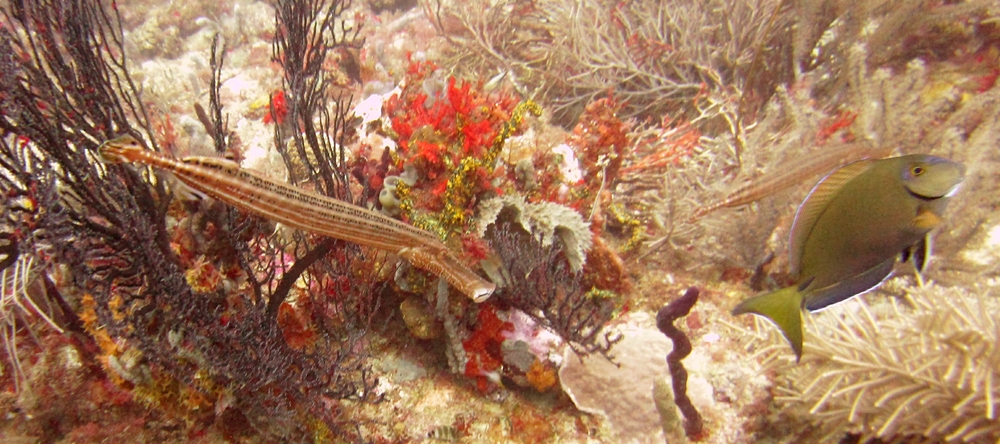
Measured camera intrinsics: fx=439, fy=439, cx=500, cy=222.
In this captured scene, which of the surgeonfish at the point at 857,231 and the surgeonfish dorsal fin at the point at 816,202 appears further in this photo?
the surgeonfish dorsal fin at the point at 816,202

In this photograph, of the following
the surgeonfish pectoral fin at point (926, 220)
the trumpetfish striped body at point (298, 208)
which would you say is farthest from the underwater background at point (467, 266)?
the surgeonfish pectoral fin at point (926, 220)

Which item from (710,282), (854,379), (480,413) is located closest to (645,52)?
(710,282)

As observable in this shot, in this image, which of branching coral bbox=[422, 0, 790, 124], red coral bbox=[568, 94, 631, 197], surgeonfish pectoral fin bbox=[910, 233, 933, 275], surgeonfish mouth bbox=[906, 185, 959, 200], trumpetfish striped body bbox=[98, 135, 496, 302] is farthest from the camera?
branching coral bbox=[422, 0, 790, 124]

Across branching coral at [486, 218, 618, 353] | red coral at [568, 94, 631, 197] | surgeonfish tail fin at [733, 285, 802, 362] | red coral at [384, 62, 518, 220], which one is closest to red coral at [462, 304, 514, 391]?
branching coral at [486, 218, 618, 353]

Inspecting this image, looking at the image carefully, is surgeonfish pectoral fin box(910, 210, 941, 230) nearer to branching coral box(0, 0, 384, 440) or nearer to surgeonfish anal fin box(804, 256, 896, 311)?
surgeonfish anal fin box(804, 256, 896, 311)

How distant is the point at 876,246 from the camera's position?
182 centimetres

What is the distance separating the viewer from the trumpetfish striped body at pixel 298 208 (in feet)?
6.66

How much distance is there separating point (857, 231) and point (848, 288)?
0.25 metres

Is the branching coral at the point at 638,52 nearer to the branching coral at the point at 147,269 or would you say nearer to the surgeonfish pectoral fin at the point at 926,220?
the surgeonfish pectoral fin at the point at 926,220

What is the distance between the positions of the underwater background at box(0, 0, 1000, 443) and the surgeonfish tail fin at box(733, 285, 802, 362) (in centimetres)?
29

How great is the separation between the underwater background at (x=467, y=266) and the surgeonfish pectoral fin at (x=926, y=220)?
18 cm

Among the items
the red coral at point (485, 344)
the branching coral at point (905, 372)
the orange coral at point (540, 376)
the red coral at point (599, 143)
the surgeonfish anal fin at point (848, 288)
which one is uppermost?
the surgeonfish anal fin at point (848, 288)

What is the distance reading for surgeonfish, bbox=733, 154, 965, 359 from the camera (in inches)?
68.8

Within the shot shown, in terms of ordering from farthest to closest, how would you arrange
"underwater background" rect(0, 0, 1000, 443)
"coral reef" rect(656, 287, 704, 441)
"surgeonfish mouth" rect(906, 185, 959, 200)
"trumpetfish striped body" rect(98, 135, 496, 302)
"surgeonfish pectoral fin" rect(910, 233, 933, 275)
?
"coral reef" rect(656, 287, 704, 441) < "underwater background" rect(0, 0, 1000, 443) < "trumpetfish striped body" rect(98, 135, 496, 302) < "surgeonfish pectoral fin" rect(910, 233, 933, 275) < "surgeonfish mouth" rect(906, 185, 959, 200)
